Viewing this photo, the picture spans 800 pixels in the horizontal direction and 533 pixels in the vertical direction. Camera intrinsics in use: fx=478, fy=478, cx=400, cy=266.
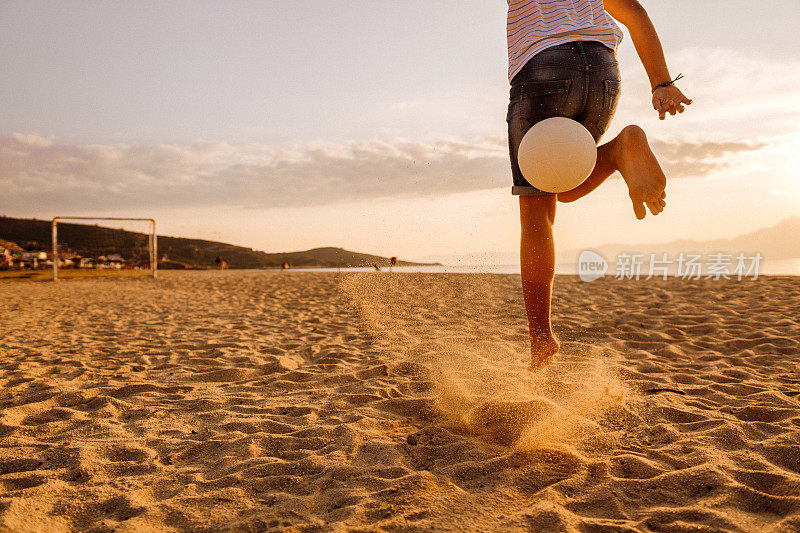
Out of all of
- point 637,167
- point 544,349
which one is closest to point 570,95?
point 637,167

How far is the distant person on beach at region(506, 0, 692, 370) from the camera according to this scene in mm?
1897

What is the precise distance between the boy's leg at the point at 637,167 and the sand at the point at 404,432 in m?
0.89

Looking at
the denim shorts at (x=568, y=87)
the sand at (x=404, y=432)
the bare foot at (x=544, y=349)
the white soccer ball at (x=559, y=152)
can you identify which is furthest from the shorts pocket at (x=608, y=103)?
the sand at (x=404, y=432)

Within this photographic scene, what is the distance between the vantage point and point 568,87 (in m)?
1.91

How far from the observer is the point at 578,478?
147cm

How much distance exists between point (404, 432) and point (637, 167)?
54.4 inches

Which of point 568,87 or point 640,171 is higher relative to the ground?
point 568,87

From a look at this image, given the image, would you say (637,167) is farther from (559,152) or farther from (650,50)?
(650,50)

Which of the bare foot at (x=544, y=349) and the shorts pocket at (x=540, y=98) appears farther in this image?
the bare foot at (x=544, y=349)

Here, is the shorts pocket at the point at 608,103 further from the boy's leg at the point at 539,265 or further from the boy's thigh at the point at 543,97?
the boy's leg at the point at 539,265

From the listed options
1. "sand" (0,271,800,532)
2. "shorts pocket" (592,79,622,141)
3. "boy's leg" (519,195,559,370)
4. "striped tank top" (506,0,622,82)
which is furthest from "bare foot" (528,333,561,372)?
"striped tank top" (506,0,622,82)

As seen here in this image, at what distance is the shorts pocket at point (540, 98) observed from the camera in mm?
1909

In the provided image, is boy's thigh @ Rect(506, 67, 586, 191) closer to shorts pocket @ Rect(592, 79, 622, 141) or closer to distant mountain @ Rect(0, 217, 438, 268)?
shorts pocket @ Rect(592, 79, 622, 141)

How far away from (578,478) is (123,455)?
1.58m
